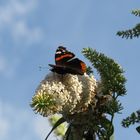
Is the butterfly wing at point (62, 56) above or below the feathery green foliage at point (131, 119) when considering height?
above

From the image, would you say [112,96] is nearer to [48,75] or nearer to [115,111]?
[115,111]

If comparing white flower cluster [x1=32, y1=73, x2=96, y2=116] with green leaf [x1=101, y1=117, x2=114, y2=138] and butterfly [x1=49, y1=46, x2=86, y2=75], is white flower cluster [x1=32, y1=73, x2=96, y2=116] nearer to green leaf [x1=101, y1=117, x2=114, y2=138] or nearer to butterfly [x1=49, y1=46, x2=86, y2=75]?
butterfly [x1=49, y1=46, x2=86, y2=75]

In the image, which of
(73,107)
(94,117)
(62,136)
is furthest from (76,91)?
(62,136)

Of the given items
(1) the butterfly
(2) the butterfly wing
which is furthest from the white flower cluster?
(2) the butterfly wing

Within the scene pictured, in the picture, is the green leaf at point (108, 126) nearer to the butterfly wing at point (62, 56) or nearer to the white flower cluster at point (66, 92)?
the white flower cluster at point (66, 92)

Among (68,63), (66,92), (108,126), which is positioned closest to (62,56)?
(68,63)

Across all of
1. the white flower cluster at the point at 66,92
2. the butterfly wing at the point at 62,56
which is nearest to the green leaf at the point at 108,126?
the white flower cluster at the point at 66,92
